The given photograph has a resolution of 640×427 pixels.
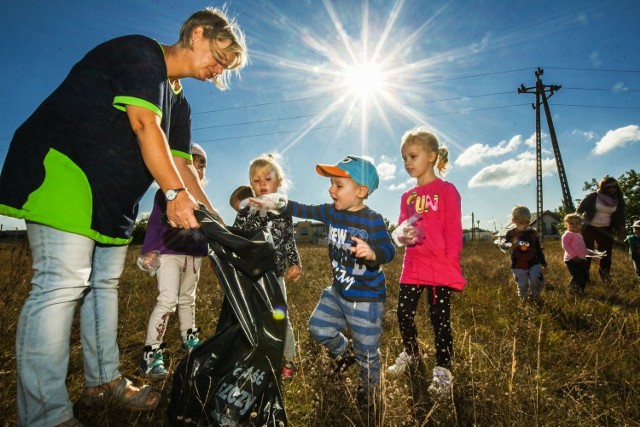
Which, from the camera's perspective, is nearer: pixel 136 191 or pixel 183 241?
pixel 136 191

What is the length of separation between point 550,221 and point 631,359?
89.8 metres

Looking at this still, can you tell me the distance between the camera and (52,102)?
5.42 ft

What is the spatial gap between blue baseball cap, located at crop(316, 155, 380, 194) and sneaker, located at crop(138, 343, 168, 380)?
6.37 feet

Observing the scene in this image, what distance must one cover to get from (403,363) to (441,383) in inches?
16.8

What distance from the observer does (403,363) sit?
2695mm

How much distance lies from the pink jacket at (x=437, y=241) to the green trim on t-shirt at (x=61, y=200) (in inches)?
94.1

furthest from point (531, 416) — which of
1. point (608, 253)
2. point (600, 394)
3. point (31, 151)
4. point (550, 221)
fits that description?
point (550, 221)

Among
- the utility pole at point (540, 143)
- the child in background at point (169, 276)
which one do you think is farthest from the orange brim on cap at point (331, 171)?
the utility pole at point (540, 143)

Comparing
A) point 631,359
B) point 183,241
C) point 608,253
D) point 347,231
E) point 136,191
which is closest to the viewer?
point 136,191

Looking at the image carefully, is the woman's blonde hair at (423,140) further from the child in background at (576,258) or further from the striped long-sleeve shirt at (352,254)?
the child in background at (576,258)

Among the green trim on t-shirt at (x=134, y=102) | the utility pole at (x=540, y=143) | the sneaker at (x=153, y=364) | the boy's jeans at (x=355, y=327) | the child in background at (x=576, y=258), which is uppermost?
the utility pole at (x=540, y=143)

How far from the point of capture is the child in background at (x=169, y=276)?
8.93ft

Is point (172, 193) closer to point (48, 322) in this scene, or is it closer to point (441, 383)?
point (48, 322)

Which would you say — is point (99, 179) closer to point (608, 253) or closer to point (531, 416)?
point (531, 416)
